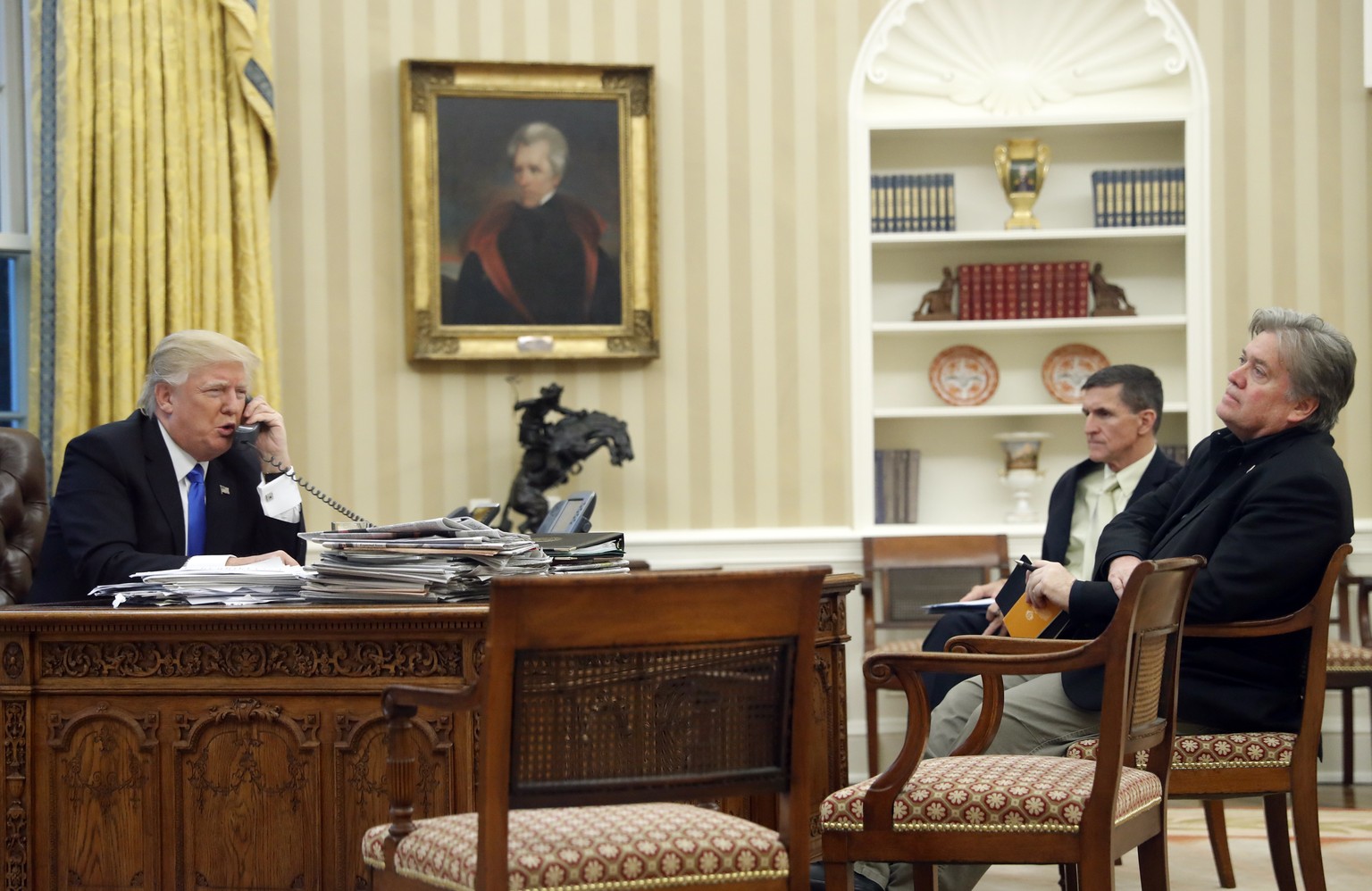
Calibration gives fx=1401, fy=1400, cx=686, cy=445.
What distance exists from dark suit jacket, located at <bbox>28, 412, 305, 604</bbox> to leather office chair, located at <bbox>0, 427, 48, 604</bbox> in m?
0.56

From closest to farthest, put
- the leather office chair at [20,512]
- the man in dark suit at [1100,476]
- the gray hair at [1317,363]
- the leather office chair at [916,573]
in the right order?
1. the gray hair at [1317,363]
2. the leather office chair at [20,512]
3. the man in dark suit at [1100,476]
4. the leather office chair at [916,573]

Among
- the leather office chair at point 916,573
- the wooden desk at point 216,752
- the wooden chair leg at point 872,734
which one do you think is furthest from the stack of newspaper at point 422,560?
the leather office chair at point 916,573

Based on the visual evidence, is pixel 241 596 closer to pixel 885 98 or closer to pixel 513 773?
pixel 513 773

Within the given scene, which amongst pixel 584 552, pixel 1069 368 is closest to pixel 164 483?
pixel 584 552

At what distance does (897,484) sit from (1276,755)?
2763mm

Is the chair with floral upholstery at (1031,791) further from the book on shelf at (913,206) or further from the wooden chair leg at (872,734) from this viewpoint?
the book on shelf at (913,206)

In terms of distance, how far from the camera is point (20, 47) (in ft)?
16.6

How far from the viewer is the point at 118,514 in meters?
3.12

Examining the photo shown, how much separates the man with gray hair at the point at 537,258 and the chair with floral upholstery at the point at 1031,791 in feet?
10.2

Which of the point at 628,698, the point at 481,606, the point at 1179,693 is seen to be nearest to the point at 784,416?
the point at 1179,693

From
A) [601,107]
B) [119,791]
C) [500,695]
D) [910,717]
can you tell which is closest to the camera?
[500,695]

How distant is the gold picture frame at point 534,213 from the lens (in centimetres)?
527

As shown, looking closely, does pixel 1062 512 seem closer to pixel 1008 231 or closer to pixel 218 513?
pixel 1008 231

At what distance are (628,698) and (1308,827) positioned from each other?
167cm
